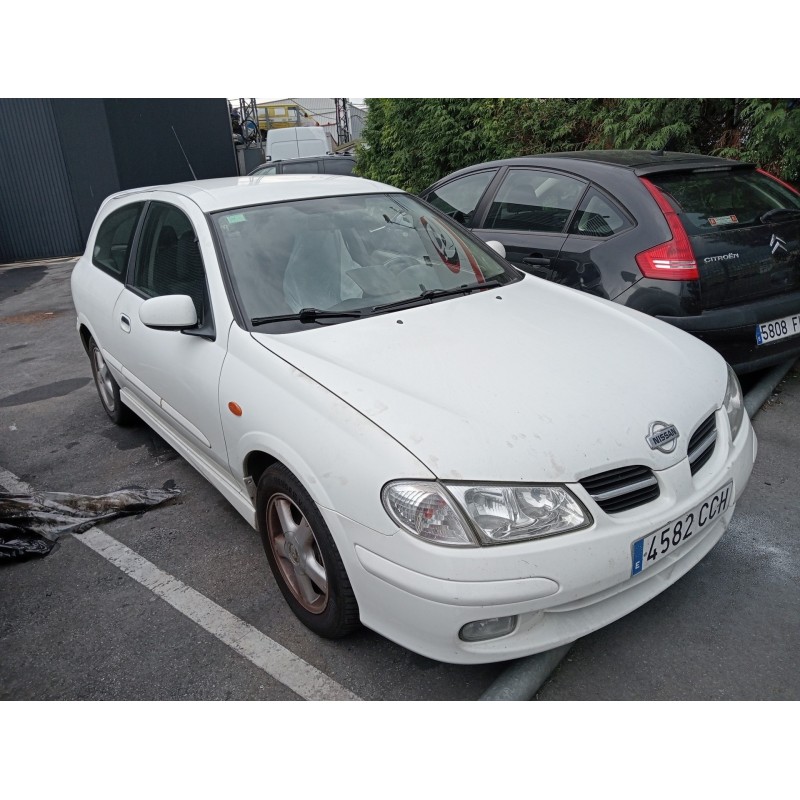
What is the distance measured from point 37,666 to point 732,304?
395 cm

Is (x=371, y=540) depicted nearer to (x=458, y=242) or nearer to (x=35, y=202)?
(x=458, y=242)

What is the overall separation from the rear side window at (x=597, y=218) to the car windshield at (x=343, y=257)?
1109 millimetres

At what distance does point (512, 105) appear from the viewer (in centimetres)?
760

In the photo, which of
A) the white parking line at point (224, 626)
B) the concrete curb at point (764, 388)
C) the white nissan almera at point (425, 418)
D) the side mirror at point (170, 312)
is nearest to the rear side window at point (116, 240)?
the white nissan almera at point (425, 418)

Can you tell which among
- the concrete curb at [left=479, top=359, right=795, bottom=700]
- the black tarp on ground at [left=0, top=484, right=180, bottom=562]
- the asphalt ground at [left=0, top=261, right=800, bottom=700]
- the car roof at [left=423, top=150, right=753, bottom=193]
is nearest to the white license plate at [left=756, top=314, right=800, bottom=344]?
the asphalt ground at [left=0, top=261, right=800, bottom=700]

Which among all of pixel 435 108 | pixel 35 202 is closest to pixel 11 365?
pixel 435 108

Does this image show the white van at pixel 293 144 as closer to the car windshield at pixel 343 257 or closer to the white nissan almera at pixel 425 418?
the white nissan almera at pixel 425 418

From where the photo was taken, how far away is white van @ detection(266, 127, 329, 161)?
1593 cm

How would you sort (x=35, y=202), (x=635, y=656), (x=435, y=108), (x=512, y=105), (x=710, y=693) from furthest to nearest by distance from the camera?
(x=35, y=202) → (x=435, y=108) → (x=512, y=105) → (x=635, y=656) → (x=710, y=693)

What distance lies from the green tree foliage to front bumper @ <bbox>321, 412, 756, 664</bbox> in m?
4.63

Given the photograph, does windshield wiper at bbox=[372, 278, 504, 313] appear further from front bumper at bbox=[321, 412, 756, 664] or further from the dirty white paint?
the dirty white paint

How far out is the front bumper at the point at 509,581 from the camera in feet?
6.59

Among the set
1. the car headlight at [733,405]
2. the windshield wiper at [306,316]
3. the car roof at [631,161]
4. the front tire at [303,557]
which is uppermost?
the car roof at [631,161]

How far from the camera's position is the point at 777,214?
436 cm
